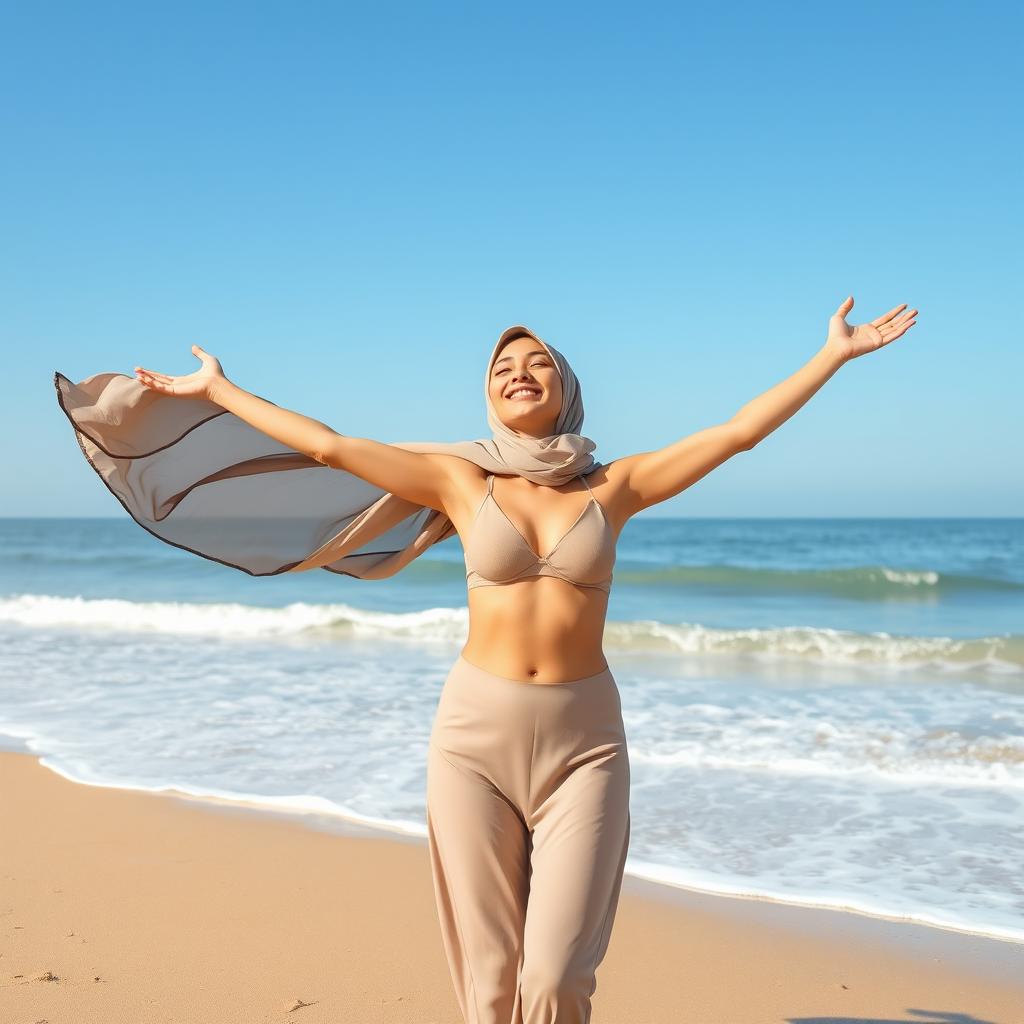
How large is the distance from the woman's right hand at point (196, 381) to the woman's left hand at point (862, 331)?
2117 mm

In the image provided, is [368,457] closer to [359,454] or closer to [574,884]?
[359,454]

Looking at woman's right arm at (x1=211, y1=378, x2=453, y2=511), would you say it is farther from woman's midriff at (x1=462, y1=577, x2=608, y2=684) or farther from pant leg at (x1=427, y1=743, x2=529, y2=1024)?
pant leg at (x1=427, y1=743, x2=529, y2=1024)

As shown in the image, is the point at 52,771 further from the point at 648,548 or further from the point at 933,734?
the point at 648,548

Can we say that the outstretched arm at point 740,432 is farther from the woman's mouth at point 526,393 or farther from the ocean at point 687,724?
the ocean at point 687,724

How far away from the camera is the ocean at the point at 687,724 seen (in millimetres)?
6383

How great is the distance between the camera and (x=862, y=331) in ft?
11.8

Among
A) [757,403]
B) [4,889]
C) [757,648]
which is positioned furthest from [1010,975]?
[757,648]

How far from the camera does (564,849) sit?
3.08 metres

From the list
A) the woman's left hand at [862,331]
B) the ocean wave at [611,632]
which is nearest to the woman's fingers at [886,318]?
the woman's left hand at [862,331]

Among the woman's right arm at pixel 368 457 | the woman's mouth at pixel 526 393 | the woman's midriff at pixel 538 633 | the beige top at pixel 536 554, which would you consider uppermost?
the woman's mouth at pixel 526 393

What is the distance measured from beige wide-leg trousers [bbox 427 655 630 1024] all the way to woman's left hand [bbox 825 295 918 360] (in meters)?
1.35

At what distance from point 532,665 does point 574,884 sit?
2.12 ft

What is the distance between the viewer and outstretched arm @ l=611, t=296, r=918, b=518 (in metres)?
3.40

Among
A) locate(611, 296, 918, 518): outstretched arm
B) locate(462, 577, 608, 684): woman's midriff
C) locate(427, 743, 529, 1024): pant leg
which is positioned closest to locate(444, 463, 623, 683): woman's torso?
locate(462, 577, 608, 684): woman's midriff
